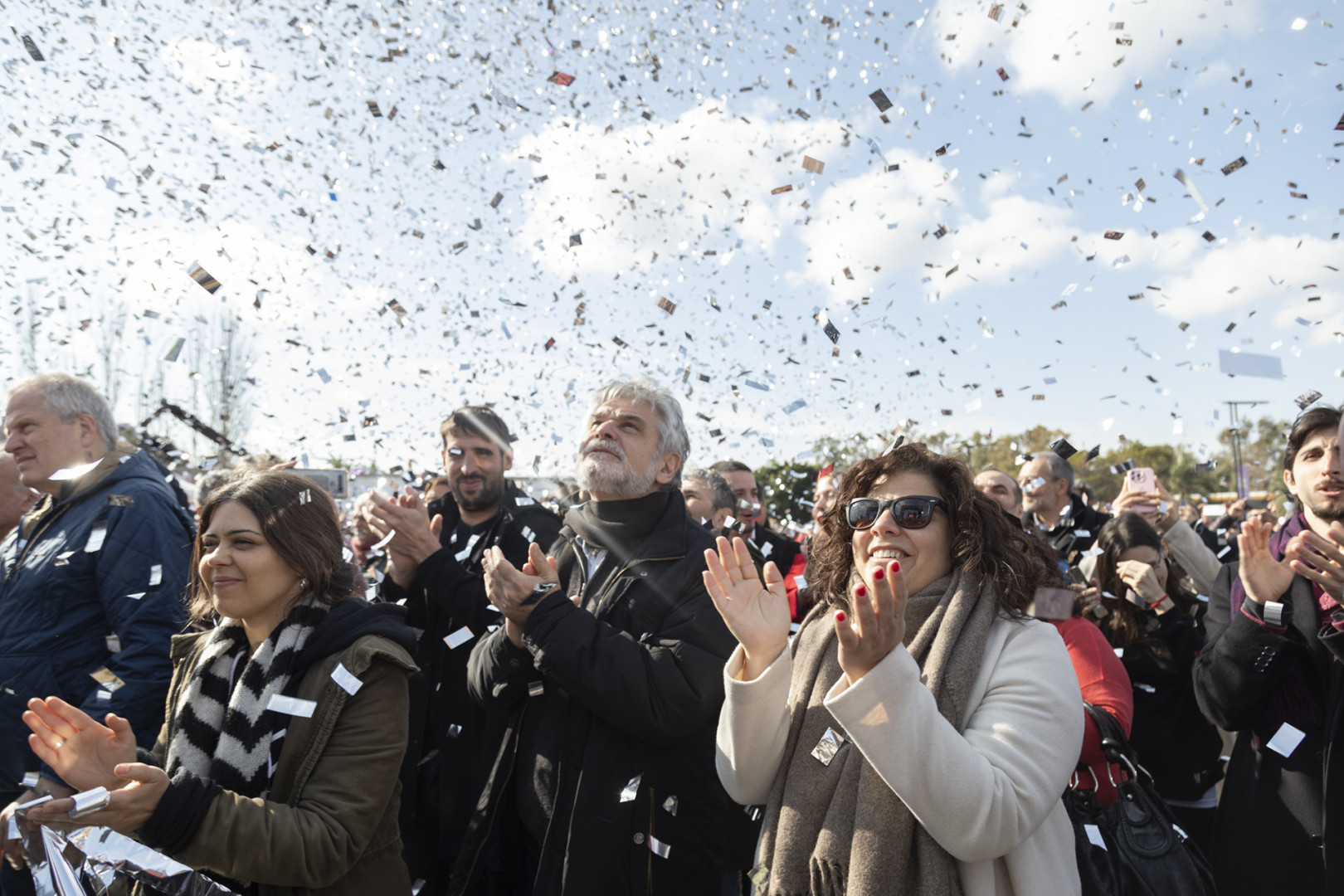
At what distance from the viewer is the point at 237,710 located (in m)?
2.43

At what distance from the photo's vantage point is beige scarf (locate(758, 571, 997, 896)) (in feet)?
6.26

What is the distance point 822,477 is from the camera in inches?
278

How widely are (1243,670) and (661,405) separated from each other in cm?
258

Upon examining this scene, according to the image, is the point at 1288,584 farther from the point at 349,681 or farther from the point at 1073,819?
the point at 349,681

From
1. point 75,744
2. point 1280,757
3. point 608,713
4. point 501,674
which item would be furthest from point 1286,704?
point 75,744

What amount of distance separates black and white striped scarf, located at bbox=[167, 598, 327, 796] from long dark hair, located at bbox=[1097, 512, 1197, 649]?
3.92 metres

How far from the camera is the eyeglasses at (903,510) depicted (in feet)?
7.91

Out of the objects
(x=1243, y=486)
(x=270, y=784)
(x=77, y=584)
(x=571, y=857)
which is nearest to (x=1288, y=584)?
(x=571, y=857)

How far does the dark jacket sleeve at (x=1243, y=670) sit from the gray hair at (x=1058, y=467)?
2.97 metres

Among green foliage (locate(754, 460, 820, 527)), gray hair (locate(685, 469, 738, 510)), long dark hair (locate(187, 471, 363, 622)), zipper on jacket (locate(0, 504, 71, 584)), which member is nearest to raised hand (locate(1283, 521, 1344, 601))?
long dark hair (locate(187, 471, 363, 622))

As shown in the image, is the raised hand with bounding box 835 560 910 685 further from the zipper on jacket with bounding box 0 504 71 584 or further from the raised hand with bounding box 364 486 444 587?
the zipper on jacket with bounding box 0 504 71 584

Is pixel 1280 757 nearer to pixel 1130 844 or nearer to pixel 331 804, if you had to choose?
pixel 1130 844

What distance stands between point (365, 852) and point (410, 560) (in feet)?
4.73

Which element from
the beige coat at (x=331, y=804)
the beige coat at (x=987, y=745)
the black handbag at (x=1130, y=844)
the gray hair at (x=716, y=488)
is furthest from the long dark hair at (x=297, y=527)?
the gray hair at (x=716, y=488)
